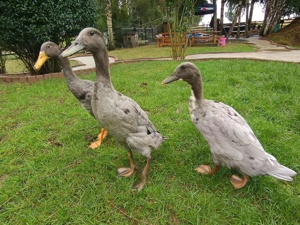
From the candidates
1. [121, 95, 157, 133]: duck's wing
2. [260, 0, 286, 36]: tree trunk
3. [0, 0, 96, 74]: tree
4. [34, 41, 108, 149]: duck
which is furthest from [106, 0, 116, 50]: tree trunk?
[121, 95, 157, 133]: duck's wing

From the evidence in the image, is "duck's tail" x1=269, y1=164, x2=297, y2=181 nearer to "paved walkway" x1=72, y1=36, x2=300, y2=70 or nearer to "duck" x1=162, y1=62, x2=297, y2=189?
"duck" x1=162, y1=62, x2=297, y2=189

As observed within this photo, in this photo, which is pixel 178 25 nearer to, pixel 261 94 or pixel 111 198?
pixel 261 94

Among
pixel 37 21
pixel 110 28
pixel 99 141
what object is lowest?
pixel 99 141

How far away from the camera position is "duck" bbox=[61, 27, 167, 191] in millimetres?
1976

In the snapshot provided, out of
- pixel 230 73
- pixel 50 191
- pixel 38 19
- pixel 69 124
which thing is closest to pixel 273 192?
pixel 50 191

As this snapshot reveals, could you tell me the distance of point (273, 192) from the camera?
2.05 meters

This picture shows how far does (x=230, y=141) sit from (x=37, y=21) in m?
6.26

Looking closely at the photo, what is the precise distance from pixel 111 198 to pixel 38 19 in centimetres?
571

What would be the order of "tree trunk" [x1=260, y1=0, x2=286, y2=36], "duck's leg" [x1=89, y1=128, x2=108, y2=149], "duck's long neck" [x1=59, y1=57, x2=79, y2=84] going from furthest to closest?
"tree trunk" [x1=260, y1=0, x2=286, y2=36] < "duck's long neck" [x1=59, y1=57, x2=79, y2=84] < "duck's leg" [x1=89, y1=128, x2=108, y2=149]

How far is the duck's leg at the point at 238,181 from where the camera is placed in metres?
2.10

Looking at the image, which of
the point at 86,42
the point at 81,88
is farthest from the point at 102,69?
the point at 81,88

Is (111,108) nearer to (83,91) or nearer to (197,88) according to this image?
(197,88)

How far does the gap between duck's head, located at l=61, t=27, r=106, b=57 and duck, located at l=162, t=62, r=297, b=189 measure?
3.00 ft

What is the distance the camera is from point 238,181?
216 centimetres
